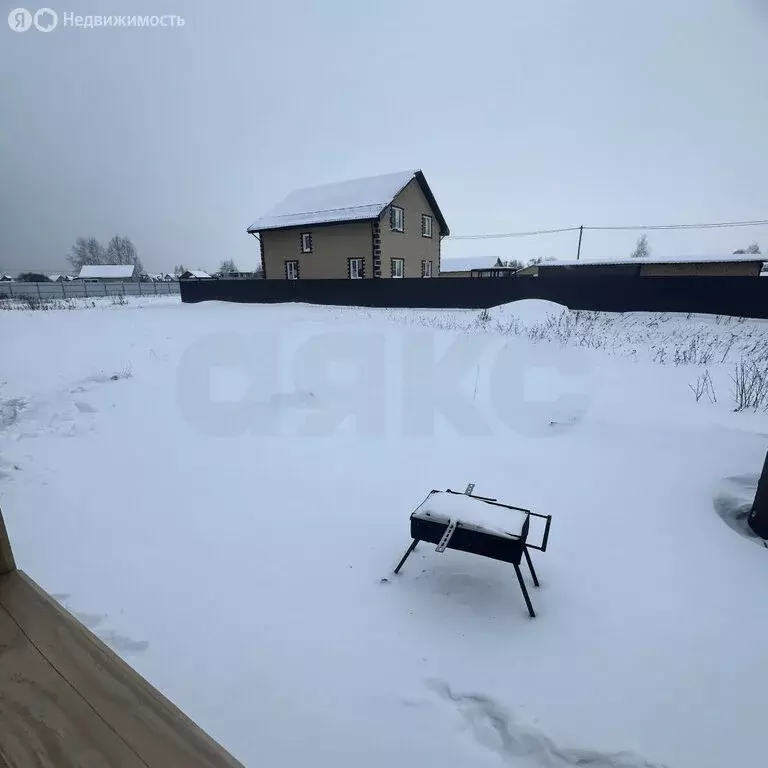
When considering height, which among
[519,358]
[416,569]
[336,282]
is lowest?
[416,569]

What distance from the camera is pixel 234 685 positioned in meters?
1.91

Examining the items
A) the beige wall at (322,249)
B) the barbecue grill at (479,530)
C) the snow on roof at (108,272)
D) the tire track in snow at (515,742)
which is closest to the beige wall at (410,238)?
the beige wall at (322,249)

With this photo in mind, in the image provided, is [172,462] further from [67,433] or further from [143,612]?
[143,612]

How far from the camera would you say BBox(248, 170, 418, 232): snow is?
2101 cm

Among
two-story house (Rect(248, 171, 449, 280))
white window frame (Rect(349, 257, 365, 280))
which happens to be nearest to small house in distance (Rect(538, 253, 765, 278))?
two-story house (Rect(248, 171, 449, 280))

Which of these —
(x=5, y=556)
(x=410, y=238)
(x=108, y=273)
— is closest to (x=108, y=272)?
(x=108, y=273)

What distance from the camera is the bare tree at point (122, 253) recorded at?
74.0 meters

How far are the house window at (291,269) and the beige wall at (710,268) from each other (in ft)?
77.7

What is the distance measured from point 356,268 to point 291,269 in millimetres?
4631

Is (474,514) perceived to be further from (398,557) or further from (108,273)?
(108,273)

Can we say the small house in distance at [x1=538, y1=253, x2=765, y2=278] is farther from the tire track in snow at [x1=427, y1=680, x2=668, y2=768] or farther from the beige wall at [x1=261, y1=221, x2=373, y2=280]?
the tire track in snow at [x1=427, y1=680, x2=668, y2=768]

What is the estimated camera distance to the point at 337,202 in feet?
74.2

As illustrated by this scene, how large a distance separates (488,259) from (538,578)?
181 ft

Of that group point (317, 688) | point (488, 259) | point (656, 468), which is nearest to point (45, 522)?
point (317, 688)
